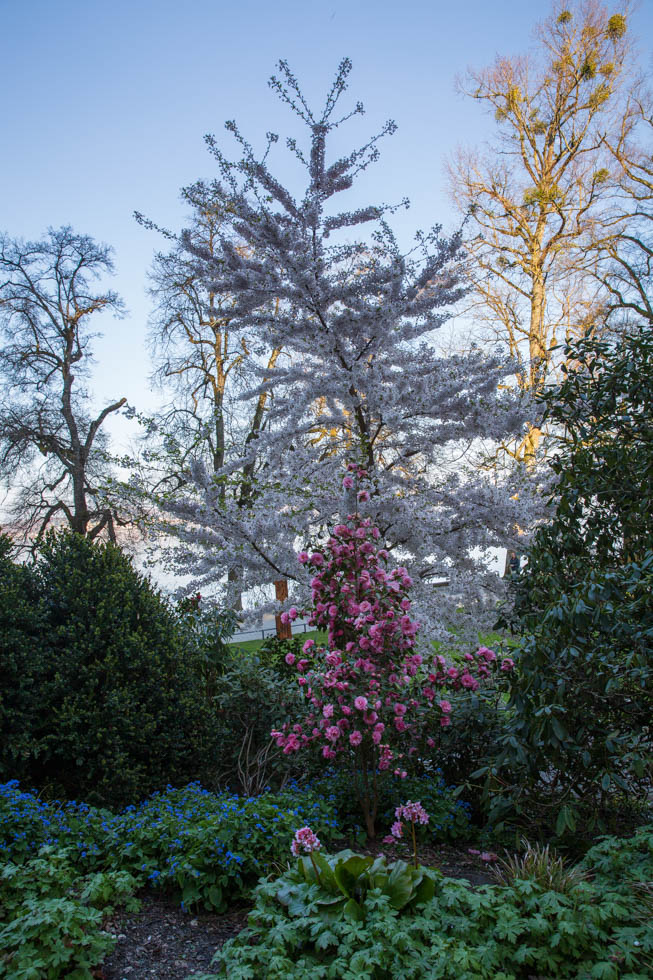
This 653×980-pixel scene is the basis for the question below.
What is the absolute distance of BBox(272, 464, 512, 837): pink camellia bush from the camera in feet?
10.6

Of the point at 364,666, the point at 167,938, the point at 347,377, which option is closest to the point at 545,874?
the point at 364,666

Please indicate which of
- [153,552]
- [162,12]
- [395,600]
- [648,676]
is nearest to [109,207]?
[162,12]

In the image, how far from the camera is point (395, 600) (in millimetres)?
3422

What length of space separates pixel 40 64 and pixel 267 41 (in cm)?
260

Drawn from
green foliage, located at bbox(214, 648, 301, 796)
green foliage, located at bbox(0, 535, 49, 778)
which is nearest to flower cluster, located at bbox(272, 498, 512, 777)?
green foliage, located at bbox(214, 648, 301, 796)

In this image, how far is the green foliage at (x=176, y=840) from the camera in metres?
2.68

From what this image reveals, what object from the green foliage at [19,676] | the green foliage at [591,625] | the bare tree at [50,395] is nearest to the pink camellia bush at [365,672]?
the green foliage at [591,625]

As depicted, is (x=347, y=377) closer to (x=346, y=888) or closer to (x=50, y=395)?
(x=346, y=888)

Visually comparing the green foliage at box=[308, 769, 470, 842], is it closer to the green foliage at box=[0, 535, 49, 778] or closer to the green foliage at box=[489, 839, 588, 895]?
the green foliage at box=[489, 839, 588, 895]

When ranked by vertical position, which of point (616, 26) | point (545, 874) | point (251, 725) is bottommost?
point (545, 874)

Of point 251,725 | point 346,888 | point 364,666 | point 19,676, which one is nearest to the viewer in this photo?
point 346,888

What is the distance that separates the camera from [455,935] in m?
2.07

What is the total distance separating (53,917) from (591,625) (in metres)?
2.36

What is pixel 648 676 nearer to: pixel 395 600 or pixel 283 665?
pixel 395 600
